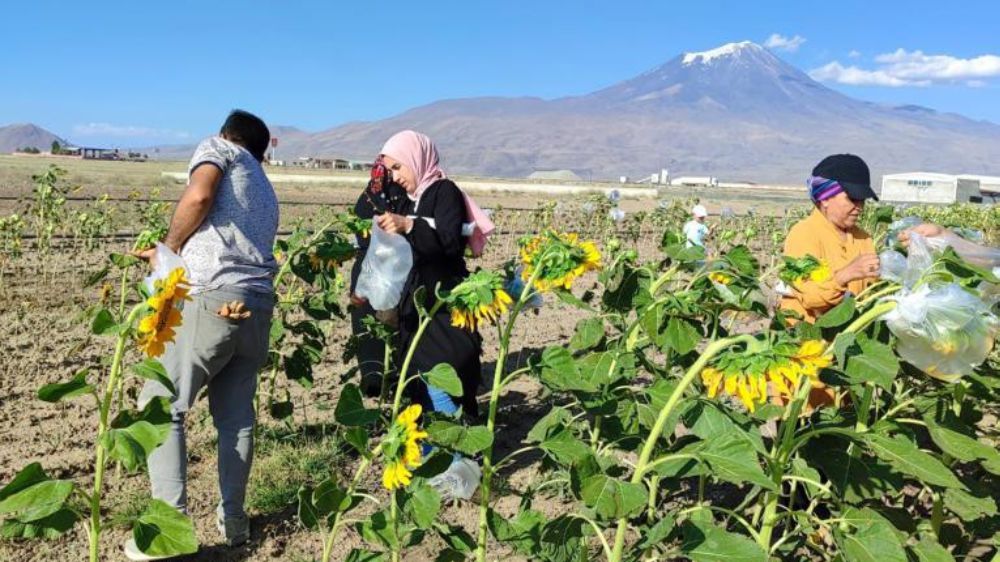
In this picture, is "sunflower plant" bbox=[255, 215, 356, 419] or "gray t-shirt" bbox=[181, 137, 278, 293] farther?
"sunflower plant" bbox=[255, 215, 356, 419]

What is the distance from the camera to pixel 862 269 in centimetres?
258

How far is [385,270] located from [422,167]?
0.39 m

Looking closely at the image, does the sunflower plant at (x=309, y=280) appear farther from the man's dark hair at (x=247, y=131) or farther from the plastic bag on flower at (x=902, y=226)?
the plastic bag on flower at (x=902, y=226)

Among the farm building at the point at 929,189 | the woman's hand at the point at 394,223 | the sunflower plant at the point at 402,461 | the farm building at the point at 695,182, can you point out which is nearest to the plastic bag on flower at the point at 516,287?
the sunflower plant at the point at 402,461

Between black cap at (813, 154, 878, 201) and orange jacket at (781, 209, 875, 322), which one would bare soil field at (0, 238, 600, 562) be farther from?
black cap at (813, 154, 878, 201)

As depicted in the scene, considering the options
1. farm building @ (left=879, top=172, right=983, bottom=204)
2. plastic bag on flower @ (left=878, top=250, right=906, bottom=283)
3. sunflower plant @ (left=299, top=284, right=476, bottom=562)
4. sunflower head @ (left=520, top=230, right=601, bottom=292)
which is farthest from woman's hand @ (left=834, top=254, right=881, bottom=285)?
farm building @ (left=879, top=172, right=983, bottom=204)

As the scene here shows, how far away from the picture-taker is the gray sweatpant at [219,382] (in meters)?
2.36

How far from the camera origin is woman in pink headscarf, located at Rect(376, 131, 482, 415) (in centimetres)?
293

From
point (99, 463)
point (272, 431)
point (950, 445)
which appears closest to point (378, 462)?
point (272, 431)

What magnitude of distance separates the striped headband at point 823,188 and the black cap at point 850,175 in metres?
0.01

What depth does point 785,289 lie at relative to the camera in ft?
8.88

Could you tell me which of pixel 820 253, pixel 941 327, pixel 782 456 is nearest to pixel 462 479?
pixel 782 456

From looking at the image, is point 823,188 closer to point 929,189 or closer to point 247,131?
point 247,131

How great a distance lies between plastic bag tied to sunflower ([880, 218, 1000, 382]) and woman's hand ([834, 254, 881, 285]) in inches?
35.3
